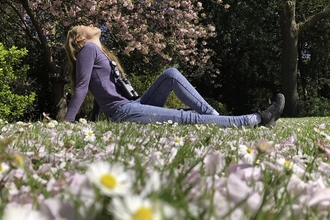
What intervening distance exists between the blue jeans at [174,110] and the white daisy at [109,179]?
11.4 feet

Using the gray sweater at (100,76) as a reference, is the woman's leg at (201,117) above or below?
below

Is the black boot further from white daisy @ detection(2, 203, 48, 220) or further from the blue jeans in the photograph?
white daisy @ detection(2, 203, 48, 220)

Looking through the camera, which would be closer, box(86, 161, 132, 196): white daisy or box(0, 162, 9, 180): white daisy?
box(86, 161, 132, 196): white daisy

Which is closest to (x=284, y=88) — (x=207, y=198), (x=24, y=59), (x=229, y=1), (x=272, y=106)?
(x=229, y=1)

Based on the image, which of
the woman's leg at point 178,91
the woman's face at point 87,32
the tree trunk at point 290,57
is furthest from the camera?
the tree trunk at point 290,57

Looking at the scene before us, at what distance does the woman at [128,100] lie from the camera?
4.32m

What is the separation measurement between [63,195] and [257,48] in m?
21.9

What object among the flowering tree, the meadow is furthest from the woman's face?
the flowering tree

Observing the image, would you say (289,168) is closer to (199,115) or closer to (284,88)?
(199,115)

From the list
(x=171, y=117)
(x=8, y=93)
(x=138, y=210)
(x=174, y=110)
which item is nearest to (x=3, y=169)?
(x=138, y=210)

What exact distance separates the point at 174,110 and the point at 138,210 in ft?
12.8

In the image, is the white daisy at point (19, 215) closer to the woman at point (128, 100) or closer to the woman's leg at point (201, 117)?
the woman's leg at point (201, 117)

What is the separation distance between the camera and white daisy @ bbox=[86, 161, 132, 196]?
2.08ft

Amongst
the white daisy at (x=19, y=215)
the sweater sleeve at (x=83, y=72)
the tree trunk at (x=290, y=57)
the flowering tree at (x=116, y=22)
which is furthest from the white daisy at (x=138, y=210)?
the tree trunk at (x=290, y=57)
